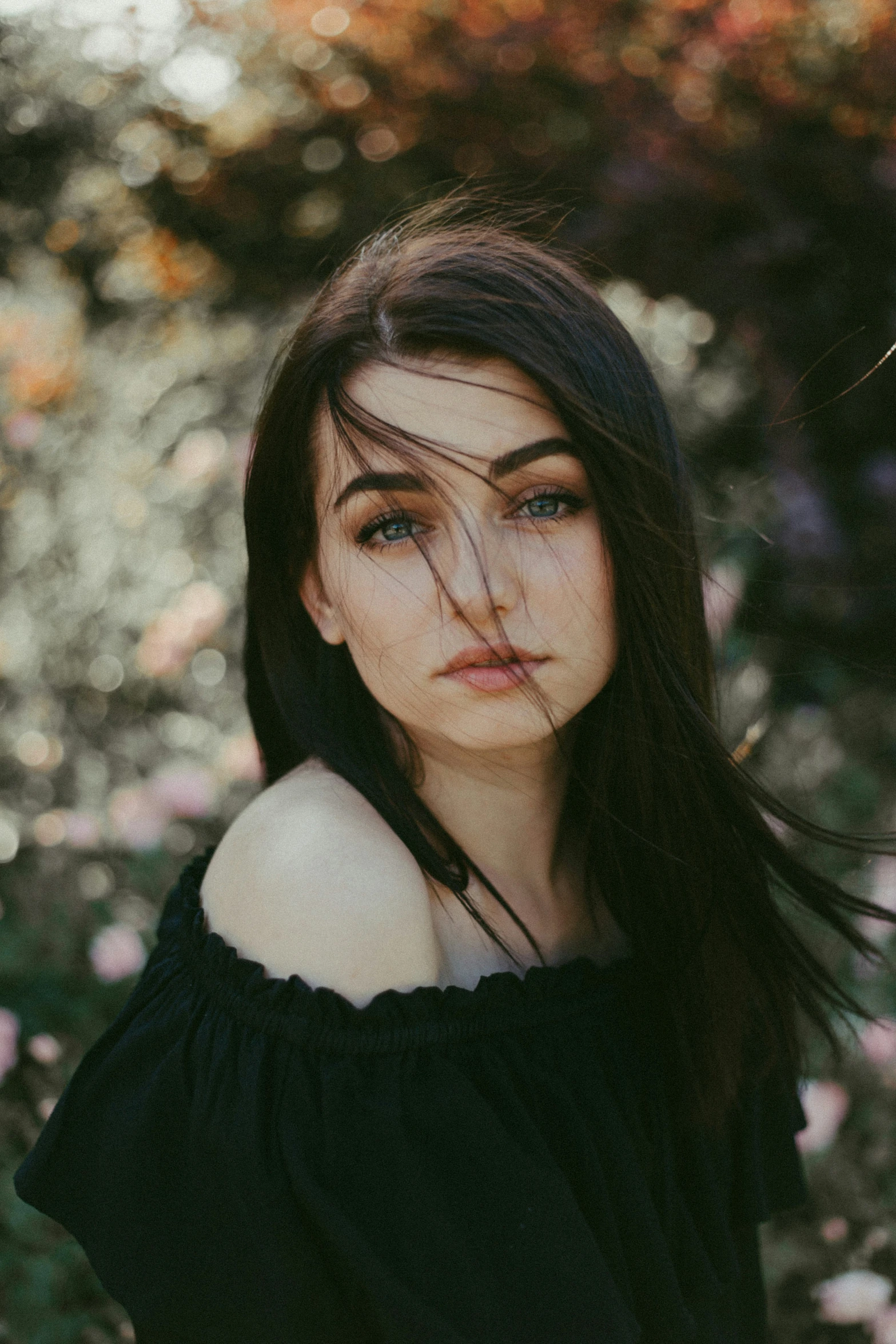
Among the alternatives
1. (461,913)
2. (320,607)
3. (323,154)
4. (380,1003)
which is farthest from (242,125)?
(380,1003)

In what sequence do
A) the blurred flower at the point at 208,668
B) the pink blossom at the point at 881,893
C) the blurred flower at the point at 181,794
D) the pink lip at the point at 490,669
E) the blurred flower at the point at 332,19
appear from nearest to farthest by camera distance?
the pink lip at the point at 490,669 → the pink blossom at the point at 881,893 → the blurred flower at the point at 181,794 → the blurred flower at the point at 332,19 → the blurred flower at the point at 208,668

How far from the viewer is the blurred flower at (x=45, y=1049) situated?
189cm

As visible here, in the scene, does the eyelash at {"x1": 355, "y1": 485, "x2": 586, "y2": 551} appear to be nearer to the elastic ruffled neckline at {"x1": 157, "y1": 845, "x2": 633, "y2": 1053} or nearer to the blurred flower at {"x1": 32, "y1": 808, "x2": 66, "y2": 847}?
the elastic ruffled neckline at {"x1": 157, "y1": 845, "x2": 633, "y2": 1053}

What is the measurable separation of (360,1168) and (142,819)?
1.40 meters

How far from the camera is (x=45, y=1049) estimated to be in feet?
6.22

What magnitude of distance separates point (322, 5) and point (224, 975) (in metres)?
2.84

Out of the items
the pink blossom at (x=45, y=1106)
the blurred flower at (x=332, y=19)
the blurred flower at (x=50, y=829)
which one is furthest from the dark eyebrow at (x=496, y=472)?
the blurred flower at (x=332, y=19)

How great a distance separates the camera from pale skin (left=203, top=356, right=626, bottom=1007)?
1050 millimetres

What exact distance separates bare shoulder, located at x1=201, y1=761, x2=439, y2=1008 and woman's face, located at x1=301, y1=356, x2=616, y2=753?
0.15 meters

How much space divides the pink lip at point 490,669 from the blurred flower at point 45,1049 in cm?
128

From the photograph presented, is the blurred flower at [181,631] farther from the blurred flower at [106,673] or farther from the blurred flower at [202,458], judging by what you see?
the blurred flower at [202,458]

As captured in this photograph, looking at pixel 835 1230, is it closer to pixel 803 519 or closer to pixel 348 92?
pixel 803 519

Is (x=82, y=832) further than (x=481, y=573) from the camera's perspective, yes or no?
Yes

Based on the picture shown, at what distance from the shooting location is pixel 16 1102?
1.92 m
